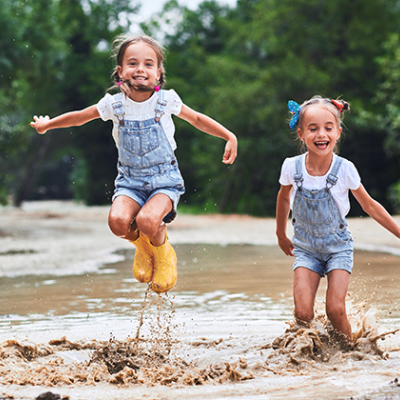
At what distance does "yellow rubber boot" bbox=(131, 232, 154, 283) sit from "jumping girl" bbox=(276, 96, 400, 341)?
3.40 ft

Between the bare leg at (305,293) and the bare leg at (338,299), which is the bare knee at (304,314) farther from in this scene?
the bare leg at (338,299)

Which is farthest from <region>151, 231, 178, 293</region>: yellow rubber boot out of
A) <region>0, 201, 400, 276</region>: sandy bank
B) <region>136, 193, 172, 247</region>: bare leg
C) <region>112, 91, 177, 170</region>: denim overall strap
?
<region>0, 201, 400, 276</region>: sandy bank

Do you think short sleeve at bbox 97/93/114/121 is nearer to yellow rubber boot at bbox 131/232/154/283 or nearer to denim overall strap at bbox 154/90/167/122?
denim overall strap at bbox 154/90/167/122

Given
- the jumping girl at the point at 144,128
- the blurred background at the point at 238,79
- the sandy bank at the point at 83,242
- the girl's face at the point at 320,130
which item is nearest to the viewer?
the girl's face at the point at 320,130

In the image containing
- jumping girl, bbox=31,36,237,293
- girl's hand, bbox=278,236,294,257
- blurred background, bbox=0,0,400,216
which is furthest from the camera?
blurred background, bbox=0,0,400,216

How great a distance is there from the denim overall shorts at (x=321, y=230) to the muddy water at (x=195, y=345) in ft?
1.47

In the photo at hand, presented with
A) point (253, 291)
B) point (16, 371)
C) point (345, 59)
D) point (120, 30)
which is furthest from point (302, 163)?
point (120, 30)

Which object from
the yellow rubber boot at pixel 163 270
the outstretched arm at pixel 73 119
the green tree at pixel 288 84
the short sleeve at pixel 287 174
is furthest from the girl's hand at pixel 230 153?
the green tree at pixel 288 84

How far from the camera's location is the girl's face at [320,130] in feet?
13.6

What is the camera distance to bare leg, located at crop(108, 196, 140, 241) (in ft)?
13.4

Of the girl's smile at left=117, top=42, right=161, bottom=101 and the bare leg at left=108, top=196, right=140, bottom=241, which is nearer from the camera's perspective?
the bare leg at left=108, top=196, right=140, bottom=241

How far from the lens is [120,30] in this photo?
34.6m

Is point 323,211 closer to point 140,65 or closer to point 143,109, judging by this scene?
point 143,109

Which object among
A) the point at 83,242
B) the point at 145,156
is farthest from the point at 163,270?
the point at 83,242
